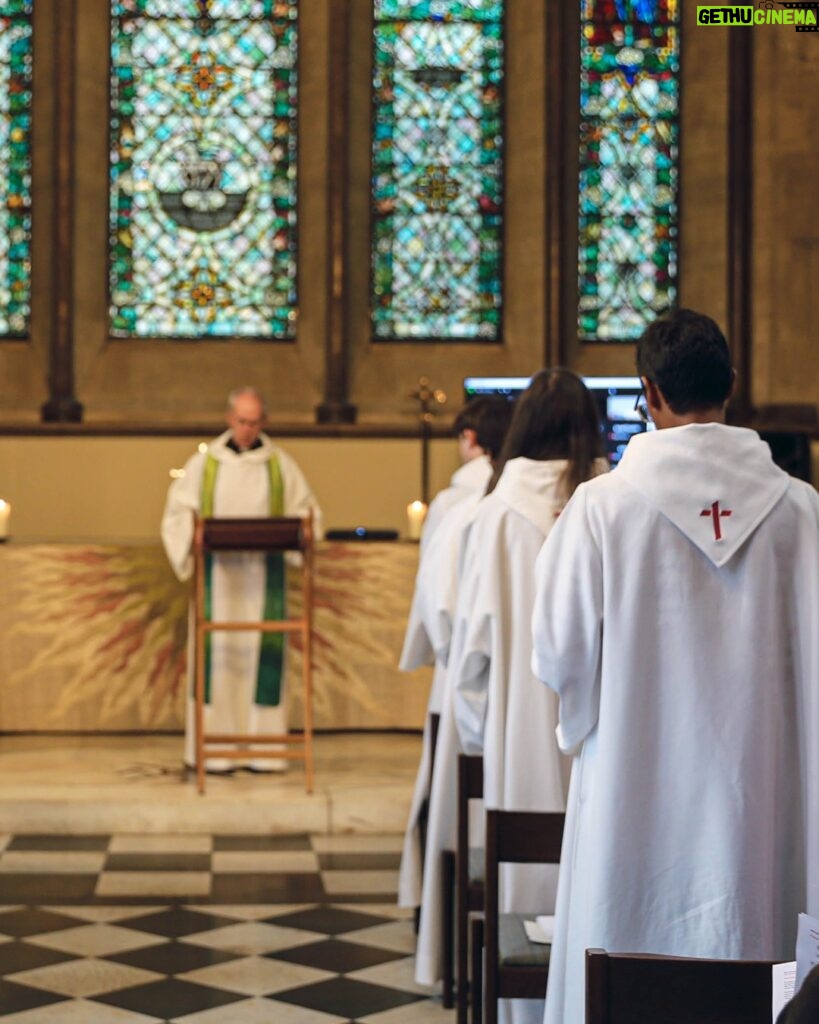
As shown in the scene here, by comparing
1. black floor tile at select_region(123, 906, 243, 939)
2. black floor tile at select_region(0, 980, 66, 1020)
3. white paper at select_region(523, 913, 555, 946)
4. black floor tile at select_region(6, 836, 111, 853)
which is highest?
white paper at select_region(523, 913, 555, 946)

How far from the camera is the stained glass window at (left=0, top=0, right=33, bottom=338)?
1166cm

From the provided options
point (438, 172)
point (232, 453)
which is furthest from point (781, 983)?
point (438, 172)

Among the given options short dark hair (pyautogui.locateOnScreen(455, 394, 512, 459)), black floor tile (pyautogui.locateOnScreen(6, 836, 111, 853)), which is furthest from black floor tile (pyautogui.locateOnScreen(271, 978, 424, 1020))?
black floor tile (pyautogui.locateOnScreen(6, 836, 111, 853))

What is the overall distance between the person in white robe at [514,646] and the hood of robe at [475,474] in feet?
4.12

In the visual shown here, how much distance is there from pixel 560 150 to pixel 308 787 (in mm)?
5649

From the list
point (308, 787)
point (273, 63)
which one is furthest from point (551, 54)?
point (308, 787)

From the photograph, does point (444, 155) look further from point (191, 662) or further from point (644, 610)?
point (644, 610)

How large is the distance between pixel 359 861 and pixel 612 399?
168 inches

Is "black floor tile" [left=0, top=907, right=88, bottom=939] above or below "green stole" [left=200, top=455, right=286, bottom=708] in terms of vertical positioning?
below

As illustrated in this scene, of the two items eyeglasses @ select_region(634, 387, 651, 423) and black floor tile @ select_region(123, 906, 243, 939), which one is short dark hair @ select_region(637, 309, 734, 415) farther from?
black floor tile @ select_region(123, 906, 243, 939)

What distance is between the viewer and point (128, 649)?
859cm

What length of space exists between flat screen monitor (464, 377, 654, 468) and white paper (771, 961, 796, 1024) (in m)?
8.07

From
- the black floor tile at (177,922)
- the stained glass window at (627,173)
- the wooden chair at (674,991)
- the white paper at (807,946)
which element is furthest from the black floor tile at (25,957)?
the stained glass window at (627,173)

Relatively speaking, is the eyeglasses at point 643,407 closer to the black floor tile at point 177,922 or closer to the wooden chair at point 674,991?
the wooden chair at point 674,991
